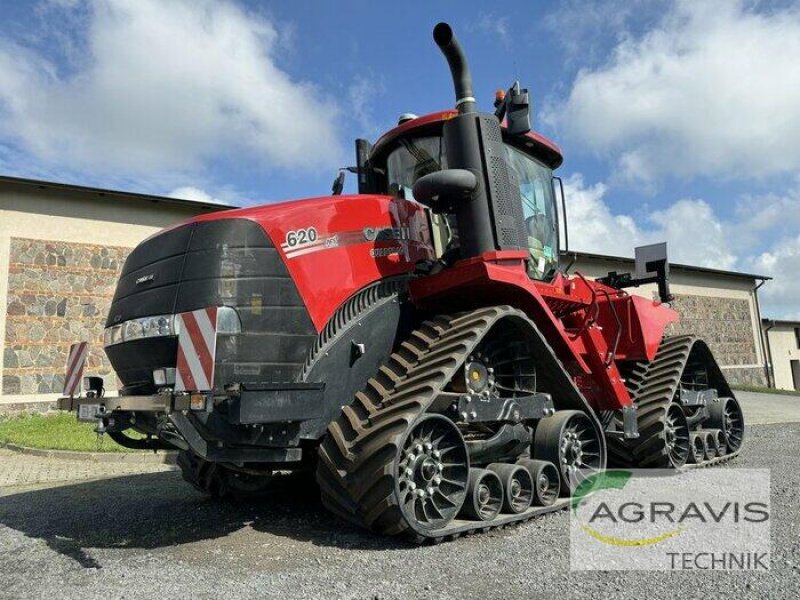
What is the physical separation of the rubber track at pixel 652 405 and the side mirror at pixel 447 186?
373cm

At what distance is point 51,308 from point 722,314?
27.2m

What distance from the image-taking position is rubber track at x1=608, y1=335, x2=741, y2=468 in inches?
279

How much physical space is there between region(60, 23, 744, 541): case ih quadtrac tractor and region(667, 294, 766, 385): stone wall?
23.5 meters

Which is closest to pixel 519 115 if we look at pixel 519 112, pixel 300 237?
pixel 519 112

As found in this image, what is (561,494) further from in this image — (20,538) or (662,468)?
(20,538)

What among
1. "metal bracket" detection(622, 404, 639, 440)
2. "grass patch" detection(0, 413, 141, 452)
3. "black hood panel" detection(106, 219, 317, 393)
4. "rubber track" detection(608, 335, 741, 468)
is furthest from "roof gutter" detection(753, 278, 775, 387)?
"black hood panel" detection(106, 219, 317, 393)

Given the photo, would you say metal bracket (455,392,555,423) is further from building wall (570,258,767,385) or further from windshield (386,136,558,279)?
building wall (570,258,767,385)

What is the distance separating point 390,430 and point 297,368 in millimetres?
768

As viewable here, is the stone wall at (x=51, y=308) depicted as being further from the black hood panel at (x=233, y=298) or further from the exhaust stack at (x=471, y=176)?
the exhaust stack at (x=471, y=176)

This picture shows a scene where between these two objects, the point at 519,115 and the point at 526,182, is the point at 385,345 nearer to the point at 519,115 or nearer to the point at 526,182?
the point at 519,115

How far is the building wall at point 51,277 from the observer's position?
1426 centimetres

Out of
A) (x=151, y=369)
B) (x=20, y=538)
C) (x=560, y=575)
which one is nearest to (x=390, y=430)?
(x=560, y=575)

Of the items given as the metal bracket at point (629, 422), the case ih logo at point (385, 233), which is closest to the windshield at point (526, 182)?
the case ih logo at point (385, 233)

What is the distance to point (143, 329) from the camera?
4344 mm
